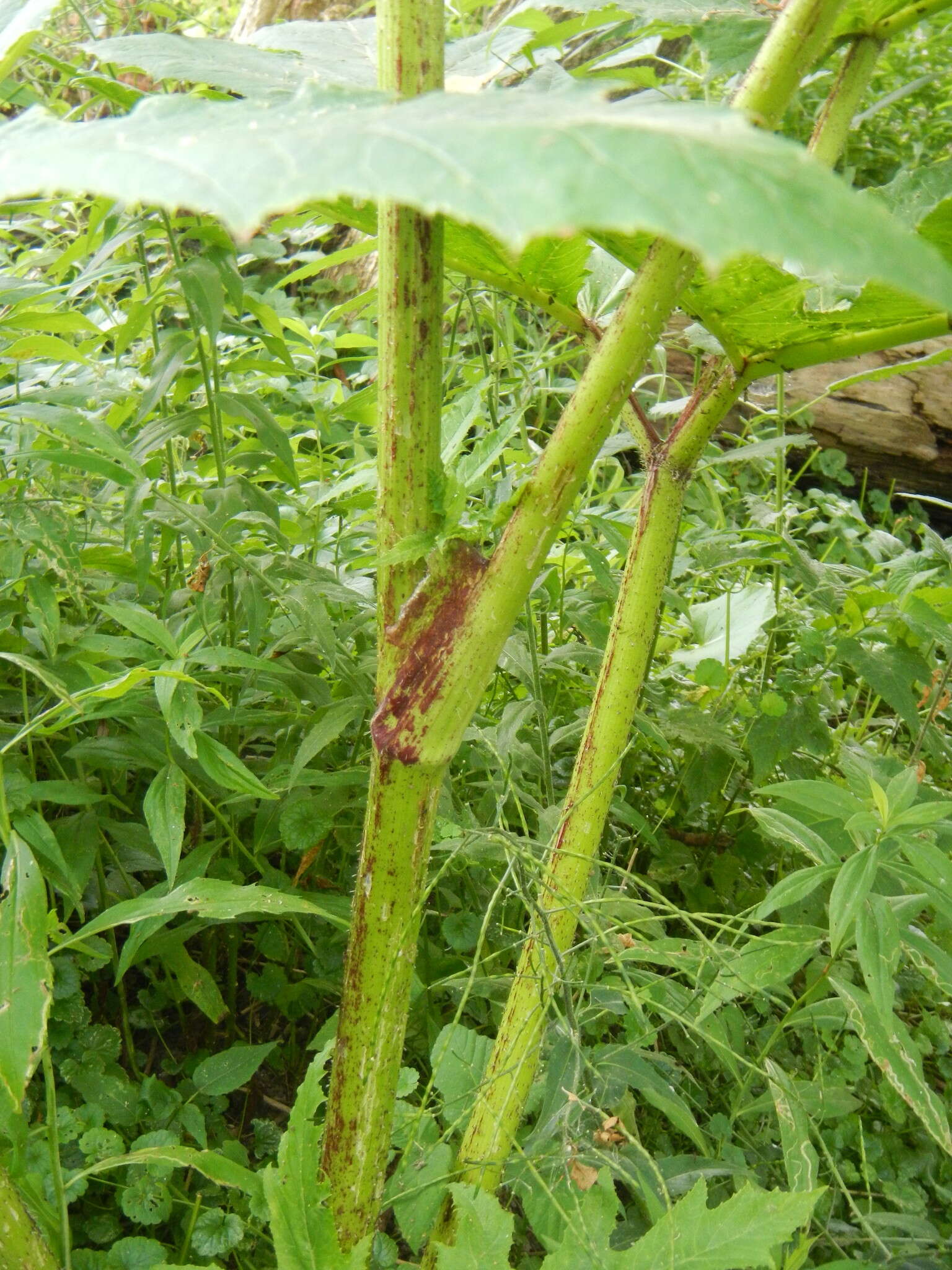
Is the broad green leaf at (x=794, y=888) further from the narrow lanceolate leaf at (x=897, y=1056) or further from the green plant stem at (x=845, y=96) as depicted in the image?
the green plant stem at (x=845, y=96)

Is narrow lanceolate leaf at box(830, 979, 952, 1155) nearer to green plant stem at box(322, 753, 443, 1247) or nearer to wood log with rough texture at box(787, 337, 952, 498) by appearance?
green plant stem at box(322, 753, 443, 1247)

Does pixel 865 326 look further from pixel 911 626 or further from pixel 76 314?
pixel 76 314

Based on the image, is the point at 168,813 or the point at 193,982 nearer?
the point at 168,813

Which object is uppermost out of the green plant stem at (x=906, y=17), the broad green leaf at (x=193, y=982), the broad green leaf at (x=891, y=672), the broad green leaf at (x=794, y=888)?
the green plant stem at (x=906, y=17)

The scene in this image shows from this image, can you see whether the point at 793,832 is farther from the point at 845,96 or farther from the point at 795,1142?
the point at 845,96

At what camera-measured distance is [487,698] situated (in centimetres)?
144

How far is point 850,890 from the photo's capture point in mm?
828

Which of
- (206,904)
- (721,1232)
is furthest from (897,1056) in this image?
(206,904)

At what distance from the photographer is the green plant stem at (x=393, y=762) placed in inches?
22.1

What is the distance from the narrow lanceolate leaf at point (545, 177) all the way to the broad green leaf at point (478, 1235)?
67cm

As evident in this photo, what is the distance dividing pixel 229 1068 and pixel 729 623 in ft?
3.09

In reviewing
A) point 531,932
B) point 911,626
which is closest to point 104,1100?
point 531,932

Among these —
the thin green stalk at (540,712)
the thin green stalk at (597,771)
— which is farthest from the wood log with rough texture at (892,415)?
the thin green stalk at (597,771)

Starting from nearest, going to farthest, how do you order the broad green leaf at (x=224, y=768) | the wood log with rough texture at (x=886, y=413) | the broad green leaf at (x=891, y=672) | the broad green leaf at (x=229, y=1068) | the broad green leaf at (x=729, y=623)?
the broad green leaf at (x=224, y=768)
the broad green leaf at (x=229, y=1068)
the broad green leaf at (x=891, y=672)
the broad green leaf at (x=729, y=623)
the wood log with rough texture at (x=886, y=413)
